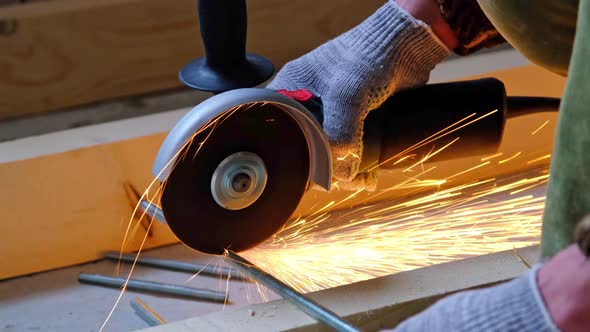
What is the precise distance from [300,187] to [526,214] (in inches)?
27.0

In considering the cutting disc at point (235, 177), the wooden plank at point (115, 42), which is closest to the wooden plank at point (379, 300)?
the cutting disc at point (235, 177)

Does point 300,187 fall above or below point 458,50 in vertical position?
below

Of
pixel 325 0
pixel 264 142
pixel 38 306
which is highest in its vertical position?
pixel 264 142

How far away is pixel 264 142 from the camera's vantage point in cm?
120

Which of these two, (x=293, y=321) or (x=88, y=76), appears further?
(x=88, y=76)

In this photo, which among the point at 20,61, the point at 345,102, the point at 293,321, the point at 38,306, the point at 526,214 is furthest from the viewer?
the point at 20,61

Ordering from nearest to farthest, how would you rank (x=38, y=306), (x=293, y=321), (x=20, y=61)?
1. (x=293, y=321)
2. (x=38, y=306)
3. (x=20, y=61)

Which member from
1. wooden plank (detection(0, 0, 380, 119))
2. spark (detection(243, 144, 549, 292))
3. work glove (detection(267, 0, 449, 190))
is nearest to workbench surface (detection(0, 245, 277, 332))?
spark (detection(243, 144, 549, 292))

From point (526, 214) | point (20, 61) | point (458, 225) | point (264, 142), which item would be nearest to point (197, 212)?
point (264, 142)

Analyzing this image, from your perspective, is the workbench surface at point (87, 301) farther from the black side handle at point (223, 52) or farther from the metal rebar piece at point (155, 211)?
the black side handle at point (223, 52)

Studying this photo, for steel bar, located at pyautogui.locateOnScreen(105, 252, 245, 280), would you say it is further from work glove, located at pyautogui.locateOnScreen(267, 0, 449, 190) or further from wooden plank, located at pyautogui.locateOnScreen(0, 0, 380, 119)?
wooden plank, located at pyautogui.locateOnScreen(0, 0, 380, 119)

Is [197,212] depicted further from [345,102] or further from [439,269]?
[439,269]

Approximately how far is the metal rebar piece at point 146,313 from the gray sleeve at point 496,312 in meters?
0.74

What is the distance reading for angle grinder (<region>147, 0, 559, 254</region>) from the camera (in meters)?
1.15
